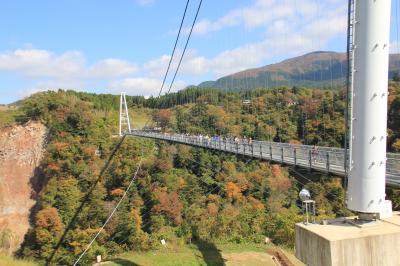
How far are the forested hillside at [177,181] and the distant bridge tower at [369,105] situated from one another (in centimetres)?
1718

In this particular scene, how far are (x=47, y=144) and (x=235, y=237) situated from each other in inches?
977

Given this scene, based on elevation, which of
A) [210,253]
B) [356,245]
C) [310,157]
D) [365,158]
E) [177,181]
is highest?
[365,158]

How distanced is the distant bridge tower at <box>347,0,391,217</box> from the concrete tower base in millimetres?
287

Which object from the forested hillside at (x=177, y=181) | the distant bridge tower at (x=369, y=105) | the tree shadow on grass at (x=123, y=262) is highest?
the distant bridge tower at (x=369, y=105)

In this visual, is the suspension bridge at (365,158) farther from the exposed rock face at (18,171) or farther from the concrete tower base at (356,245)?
the exposed rock face at (18,171)

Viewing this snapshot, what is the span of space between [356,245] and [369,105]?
1873mm

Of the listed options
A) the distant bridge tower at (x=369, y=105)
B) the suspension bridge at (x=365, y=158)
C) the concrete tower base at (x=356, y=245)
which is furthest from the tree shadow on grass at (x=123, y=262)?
the distant bridge tower at (x=369, y=105)

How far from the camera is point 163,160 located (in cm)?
3672

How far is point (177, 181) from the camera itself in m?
34.9

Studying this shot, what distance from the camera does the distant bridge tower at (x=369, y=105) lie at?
214 inches

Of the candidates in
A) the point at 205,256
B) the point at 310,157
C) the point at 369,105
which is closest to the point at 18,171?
the point at 205,256

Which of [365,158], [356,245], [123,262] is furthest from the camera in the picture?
[123,262]

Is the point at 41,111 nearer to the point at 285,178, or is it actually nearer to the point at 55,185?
the point at 55,185

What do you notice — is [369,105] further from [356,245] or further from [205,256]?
[205,256]
